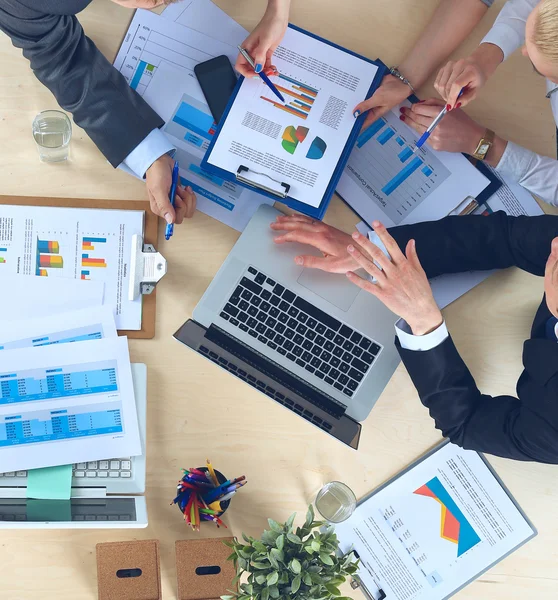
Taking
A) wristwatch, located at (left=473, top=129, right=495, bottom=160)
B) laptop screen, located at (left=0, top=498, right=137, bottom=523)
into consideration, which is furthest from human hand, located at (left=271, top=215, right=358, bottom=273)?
laptop screen, located at (left=0, top=498, right=137, bottom=523)

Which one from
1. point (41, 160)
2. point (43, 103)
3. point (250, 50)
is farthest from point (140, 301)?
point (250, 50)

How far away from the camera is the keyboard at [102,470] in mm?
1149


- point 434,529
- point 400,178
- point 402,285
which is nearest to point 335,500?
point 434,529

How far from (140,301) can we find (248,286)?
0.22 meters

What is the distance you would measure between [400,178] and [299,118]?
0.81ft

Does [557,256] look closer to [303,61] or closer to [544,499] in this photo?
[544,499]

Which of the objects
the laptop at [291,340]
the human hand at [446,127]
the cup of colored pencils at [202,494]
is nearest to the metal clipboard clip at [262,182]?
the laptop at [291,340]

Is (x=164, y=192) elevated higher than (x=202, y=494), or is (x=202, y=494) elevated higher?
(x=164, y=192)

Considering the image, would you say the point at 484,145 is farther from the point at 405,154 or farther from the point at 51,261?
the point at 51,261

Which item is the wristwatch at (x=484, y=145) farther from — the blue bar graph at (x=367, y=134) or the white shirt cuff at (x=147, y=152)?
the white shirt cuff at (x=147, y=152)

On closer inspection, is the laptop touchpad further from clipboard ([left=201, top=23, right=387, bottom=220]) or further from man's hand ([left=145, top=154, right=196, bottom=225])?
man's hand ([left=145, top=154, right=196, bottom=225])

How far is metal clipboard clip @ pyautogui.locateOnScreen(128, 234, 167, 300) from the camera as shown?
1.21 meters

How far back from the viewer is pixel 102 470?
1.16 meters

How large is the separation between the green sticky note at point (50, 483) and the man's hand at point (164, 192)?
52cm
